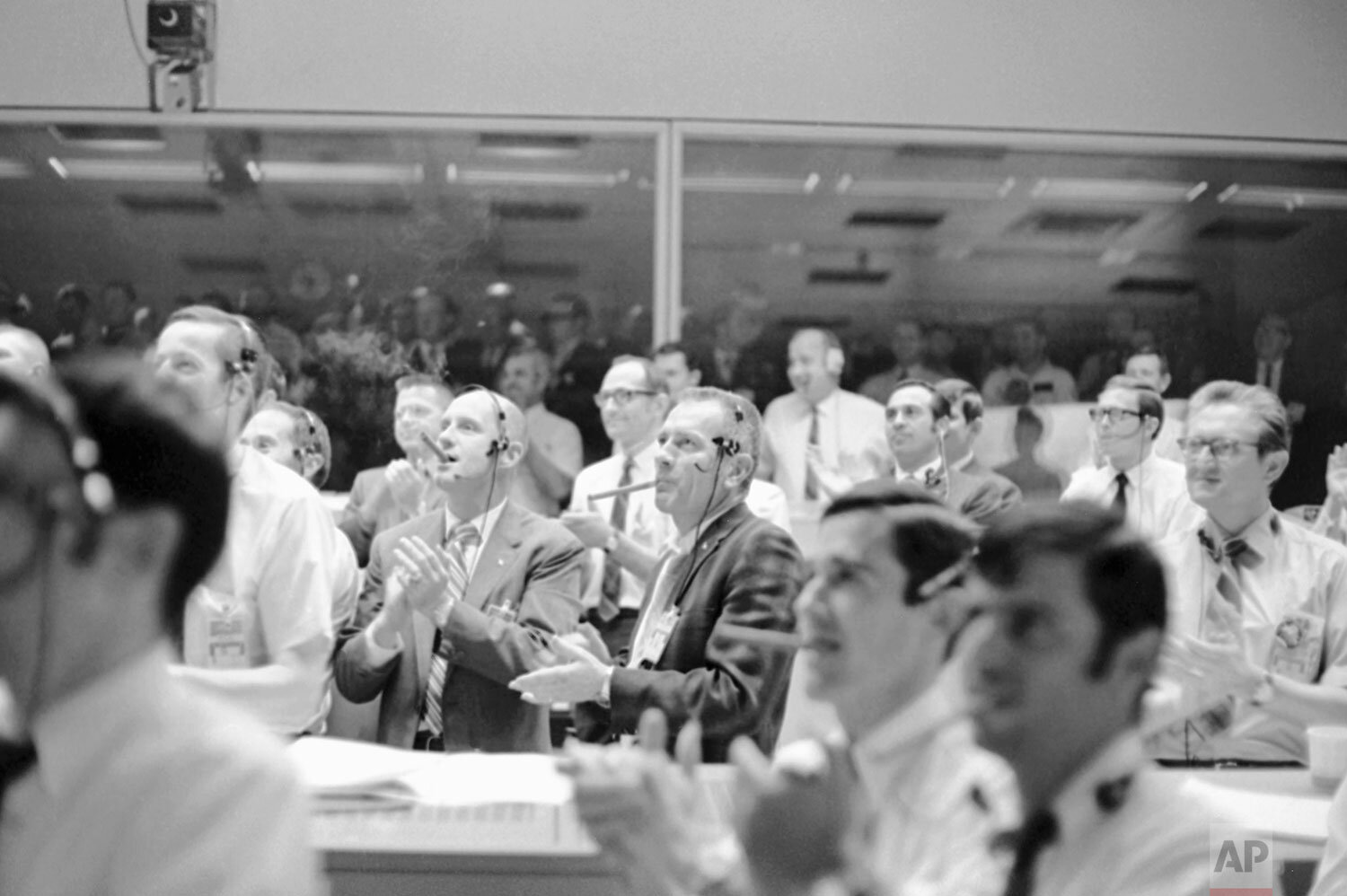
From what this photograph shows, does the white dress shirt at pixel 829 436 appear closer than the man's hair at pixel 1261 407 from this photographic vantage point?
No

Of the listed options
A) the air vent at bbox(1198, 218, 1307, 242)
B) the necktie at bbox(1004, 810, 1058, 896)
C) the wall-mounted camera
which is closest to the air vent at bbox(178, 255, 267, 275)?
the wall-mounted camera

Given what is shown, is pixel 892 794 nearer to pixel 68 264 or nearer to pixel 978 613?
pixel 978 613

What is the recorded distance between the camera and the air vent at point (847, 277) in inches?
256

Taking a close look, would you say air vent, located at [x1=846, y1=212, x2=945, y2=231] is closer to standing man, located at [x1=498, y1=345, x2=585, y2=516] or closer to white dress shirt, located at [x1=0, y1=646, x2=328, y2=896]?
standing man, located at [x1=498, y1=345, x2=585, y2=516]

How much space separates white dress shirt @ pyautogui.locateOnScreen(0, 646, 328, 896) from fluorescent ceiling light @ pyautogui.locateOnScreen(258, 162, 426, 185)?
548 centimetres

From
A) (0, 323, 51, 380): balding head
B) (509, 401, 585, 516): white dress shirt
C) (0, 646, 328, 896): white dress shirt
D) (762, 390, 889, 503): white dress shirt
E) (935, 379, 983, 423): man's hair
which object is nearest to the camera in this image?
(0, 646, 328, 896): white dress shirt

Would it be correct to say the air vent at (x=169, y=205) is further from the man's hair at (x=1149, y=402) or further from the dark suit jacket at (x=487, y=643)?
the man's hair at (x=1149, y=402)

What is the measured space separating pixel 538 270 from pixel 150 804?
5.45 m

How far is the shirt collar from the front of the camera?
118 cm

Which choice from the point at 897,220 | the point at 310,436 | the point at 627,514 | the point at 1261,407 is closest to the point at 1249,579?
the point at 1261,407

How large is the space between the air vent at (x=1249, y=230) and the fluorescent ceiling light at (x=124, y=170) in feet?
14.7

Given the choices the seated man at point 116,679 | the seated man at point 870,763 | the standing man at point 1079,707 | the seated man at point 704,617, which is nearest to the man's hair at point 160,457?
the seated man at point 116,679

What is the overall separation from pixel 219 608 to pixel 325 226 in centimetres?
Result: 398

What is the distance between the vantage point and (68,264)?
641cm
